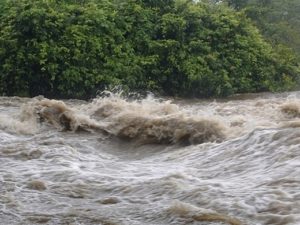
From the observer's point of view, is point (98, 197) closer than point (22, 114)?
Yes

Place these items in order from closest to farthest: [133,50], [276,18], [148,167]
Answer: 1. [148,167]
2. [133,50]
3. [276,18]

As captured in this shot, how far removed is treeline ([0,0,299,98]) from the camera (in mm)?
14805

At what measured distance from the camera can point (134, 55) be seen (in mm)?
15742

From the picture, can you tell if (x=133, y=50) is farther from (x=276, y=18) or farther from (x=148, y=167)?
(x=148, y=167)

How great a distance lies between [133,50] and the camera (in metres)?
15.8

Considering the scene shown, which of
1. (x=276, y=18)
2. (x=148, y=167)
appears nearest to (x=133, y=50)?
(x=276, y=18)

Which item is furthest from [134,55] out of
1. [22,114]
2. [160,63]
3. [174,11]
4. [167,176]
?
[167,176]

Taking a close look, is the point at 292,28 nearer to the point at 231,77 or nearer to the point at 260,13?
the point at 260,13

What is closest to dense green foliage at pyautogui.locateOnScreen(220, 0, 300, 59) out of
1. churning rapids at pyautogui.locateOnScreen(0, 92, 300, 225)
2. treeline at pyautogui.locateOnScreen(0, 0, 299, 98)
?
treeline at pyautogui.locateOnScreen(0, 0, 299, 98)

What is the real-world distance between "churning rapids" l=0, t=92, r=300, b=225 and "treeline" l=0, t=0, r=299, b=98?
184 inches

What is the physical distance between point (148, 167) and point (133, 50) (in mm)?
9237

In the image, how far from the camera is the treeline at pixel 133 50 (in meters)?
14.8

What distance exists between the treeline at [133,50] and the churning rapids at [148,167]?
4.67 metres

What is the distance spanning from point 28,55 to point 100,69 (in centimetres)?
173
